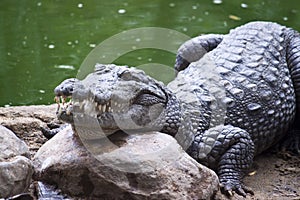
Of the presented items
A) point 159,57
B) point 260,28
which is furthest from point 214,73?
point 159,57

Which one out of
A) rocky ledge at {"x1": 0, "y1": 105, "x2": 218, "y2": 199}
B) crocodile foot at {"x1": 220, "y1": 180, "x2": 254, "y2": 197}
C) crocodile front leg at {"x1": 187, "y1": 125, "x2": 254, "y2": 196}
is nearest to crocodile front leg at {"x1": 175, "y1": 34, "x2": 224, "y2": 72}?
crocodile front leg at {"x1": 187, "y1": 125, "x2": 254, "y2": 196}

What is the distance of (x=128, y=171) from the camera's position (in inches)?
118

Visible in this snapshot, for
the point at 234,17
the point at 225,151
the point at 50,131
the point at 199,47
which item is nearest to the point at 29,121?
the point at 50,131

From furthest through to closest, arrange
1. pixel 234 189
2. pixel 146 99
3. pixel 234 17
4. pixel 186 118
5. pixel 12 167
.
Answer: pixel 234 17 → pixel 186 118 → pixel 234 189 → pixel 146 99 → pixel 12 167

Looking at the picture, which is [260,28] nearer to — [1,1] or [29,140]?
[29,140]

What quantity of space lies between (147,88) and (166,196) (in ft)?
2.32

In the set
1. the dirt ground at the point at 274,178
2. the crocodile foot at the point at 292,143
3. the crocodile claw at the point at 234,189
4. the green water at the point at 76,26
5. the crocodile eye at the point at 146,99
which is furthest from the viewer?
the green water at the point at 76,26

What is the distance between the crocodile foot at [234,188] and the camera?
11.4ft

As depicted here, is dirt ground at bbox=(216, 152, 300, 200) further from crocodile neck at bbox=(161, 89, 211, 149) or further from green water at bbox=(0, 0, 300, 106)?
green water at bbox=(0, 0, 300, 106)

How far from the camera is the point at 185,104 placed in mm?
3762

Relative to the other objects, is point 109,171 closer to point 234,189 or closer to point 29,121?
point 234,189

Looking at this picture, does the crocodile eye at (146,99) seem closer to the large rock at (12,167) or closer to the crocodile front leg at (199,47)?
the large rock at (12,167)

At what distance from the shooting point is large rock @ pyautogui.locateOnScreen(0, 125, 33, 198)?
9.52 ft

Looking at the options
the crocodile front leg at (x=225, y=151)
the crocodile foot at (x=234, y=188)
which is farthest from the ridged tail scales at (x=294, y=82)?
the crocodile foot at (x=234, y=188)
